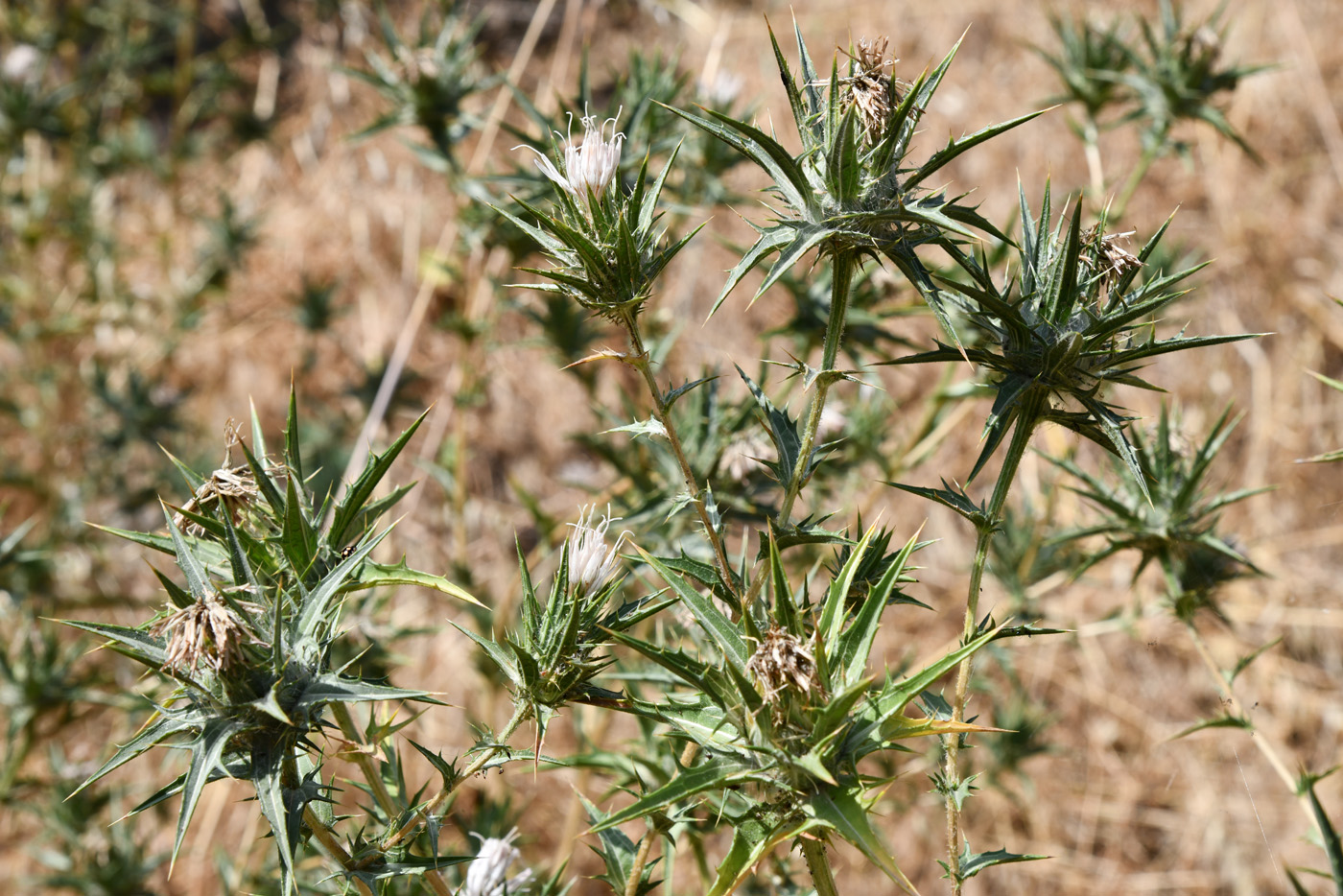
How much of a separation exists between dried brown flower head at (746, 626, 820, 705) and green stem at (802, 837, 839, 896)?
33 cm

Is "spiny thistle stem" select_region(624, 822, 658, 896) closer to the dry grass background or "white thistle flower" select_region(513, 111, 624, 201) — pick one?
"white thistle flower" select_region(513, 111, 624, 201)

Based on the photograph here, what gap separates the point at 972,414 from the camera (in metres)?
5.30

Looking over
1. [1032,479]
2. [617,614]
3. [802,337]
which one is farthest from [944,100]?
[617,614]

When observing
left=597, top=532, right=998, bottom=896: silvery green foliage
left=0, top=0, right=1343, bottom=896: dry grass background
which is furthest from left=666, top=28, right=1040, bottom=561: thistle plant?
left=0, top=0, right=1343, bottom=896: dry grass background

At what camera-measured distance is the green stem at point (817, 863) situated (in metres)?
1.56

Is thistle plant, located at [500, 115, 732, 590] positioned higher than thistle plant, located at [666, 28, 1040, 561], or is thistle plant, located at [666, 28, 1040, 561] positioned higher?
thistle plant, located at [666, 28, 1040, 561]

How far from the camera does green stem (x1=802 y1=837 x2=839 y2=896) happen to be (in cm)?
156

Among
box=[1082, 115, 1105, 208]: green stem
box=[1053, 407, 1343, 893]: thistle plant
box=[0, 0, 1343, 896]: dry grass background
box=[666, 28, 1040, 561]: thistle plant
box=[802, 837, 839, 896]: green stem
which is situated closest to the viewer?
box=[666, 28, 1040, 561]: thistle plant

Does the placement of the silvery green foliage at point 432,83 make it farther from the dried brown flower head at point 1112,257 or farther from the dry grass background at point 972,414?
the dried brown flower head at point 1112,257

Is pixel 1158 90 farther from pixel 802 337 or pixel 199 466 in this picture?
pixel 199 466

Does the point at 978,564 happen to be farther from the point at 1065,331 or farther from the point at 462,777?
the point at 462,777

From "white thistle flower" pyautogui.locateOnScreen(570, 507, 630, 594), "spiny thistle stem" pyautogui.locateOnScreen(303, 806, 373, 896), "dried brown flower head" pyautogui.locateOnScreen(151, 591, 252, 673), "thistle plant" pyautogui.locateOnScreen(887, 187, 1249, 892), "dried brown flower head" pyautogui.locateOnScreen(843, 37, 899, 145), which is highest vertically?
"dried brown flower head" pyautogui.locateOnScreen(843, 37, 899, 145)

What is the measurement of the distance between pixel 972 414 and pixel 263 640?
4.47 metres

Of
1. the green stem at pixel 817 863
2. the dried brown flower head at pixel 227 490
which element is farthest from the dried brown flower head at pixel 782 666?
the dried brown flower head at pixel 227 490
